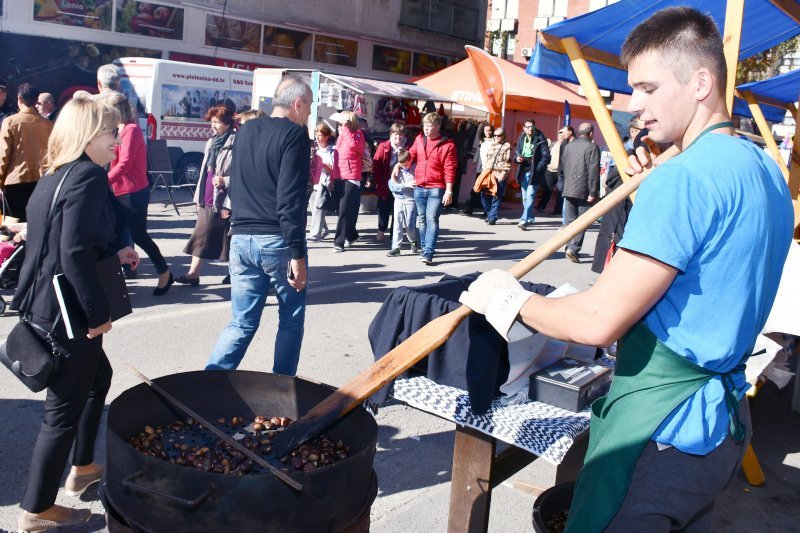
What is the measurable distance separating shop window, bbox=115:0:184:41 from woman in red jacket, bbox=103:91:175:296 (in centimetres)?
1279

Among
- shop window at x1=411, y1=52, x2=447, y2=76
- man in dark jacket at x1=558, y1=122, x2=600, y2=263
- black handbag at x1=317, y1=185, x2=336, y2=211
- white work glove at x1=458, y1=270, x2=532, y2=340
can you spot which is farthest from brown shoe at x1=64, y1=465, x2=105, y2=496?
shop window at x1=411, y1=52, x2=447, y2=76

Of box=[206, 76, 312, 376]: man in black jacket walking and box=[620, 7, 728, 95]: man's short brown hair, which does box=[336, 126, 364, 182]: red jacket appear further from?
box=[620, 7, 728, 95]: man's short brown hair

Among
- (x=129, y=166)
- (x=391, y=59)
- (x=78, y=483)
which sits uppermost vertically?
(x=391, y=59)

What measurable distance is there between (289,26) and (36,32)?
755 centimetres

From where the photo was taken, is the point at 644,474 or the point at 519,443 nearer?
the point at 644,474

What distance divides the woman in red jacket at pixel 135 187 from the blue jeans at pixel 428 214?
384 centimetres

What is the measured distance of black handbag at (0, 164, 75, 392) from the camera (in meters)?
3.28

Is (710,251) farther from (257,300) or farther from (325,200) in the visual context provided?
(325,200)

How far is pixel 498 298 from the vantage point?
7.02ft

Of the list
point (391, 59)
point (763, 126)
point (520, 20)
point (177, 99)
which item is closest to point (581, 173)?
point (763, 126)

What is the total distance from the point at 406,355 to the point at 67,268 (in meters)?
1.65

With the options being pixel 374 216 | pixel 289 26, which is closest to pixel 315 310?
pixel 374 216

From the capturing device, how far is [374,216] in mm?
14992

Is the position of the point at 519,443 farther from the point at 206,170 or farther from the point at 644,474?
the point at 206,170
